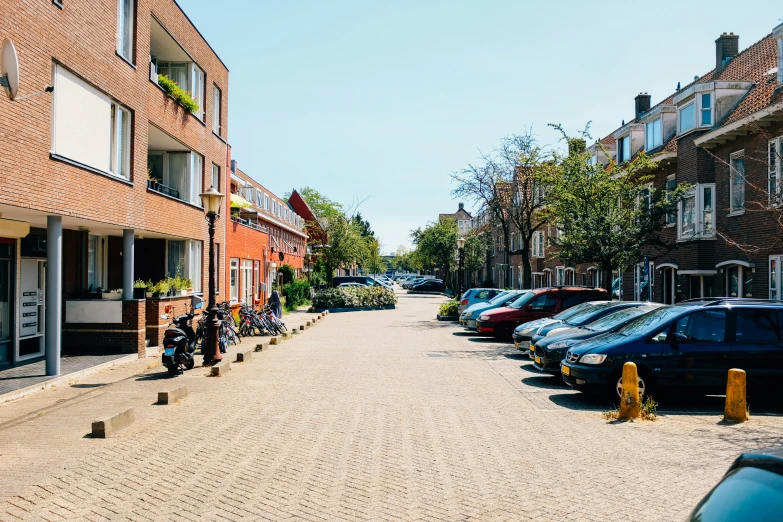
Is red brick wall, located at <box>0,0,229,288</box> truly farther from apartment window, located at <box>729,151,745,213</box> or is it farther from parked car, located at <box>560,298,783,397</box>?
apartment window, located at <box>729,151,745,213</box>

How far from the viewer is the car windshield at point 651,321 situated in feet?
34.8

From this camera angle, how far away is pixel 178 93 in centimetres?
1930

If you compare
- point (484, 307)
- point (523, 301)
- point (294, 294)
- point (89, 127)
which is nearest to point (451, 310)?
point (484, 307)

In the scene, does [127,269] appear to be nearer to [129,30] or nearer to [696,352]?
[129,30]

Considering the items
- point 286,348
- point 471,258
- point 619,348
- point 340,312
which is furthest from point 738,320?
point 471,258

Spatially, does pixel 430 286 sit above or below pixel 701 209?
below

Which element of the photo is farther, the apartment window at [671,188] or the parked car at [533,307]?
the apartment window at [671,188]

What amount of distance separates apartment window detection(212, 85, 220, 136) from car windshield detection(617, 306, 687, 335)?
1776cm

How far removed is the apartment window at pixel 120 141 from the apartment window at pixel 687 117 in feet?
59.0

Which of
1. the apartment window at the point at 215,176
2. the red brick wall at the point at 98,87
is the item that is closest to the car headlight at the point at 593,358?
the red brick wall at the point at 98,87

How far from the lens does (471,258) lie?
62812mm

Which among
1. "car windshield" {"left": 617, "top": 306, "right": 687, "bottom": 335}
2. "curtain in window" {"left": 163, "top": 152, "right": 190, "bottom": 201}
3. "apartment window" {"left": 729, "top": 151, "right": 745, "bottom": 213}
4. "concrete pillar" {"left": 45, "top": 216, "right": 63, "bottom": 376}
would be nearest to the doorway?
"concrete pillar" {"left": 45, "top": 216, "right": 63, "bottom": 376}

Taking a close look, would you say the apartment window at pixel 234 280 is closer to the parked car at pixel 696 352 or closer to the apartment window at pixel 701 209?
the apartment window at pixel 701 209

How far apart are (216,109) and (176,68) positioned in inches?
133
